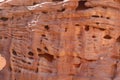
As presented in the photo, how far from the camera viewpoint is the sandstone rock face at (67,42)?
9211 millimetres

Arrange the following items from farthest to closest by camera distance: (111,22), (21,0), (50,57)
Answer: (21,0), (50,57), (111,22)

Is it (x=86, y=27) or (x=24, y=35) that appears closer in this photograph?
(x=86, y=27)

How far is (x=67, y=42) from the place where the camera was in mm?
9602

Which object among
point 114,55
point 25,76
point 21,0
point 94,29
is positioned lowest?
point 25,76

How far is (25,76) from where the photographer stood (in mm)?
10031

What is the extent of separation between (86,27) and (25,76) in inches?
99.0

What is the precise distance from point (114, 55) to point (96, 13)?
Answer: 1.35 metres

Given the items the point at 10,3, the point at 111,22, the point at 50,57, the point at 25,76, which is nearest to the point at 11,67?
the point at 25,76

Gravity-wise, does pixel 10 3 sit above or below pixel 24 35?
above

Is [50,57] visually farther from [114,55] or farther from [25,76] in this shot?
[114,55]

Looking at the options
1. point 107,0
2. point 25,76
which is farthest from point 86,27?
point 25,76

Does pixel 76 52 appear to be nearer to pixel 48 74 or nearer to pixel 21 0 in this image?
pixel 48 74

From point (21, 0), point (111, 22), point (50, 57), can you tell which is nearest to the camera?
point (111, 22)

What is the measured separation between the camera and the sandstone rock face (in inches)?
363
